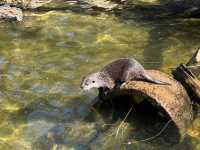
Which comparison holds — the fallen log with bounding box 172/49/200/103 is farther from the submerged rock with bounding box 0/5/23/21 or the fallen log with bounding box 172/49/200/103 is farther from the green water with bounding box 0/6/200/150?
the submerged rock with bounding box 0/5/23/21

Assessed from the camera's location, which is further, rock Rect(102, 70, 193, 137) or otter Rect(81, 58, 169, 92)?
otter Rect(81, 58, 169, 92)

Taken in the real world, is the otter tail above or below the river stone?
above

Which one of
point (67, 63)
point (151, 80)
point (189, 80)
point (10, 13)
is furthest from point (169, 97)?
point (10, 13)

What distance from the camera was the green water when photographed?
652 cm

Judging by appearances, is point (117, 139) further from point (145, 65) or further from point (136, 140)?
point (145, 65)

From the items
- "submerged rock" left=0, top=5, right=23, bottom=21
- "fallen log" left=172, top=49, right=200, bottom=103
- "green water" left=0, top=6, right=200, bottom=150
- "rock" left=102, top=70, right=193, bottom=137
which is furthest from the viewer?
"submerged rock" left=0, top=5, right=23, bottom=21

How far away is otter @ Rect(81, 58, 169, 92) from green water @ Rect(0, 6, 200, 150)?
516mm

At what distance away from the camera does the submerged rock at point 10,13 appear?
35.7ft

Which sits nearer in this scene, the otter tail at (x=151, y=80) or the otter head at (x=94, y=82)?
the otter tail at (x=151, y=80)

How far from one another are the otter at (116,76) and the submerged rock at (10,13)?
461 cm

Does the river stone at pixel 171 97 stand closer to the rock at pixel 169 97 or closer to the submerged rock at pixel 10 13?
the rock at pixel 169 97

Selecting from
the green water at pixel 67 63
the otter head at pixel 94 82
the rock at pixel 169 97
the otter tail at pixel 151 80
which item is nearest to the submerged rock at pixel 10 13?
the green water at pixel 67 63

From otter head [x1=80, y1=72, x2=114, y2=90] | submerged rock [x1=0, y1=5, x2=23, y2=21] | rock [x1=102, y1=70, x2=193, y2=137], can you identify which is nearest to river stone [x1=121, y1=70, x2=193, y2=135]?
rock [x1=102, y1=70, x2=193, y2=137]

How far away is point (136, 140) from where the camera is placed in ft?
20.9
